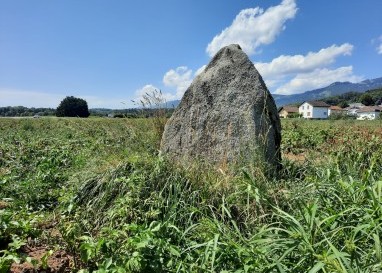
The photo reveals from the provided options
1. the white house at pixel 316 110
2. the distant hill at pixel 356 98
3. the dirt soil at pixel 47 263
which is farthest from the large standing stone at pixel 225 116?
the distant hill at pixel 356 98

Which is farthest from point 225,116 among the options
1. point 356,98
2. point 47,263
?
point 356,98

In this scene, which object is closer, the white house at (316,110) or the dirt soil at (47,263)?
the dirt soil at (47,263)

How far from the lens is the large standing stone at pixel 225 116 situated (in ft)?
14.6

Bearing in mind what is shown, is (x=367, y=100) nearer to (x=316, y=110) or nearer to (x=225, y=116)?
(x=316, y=110)

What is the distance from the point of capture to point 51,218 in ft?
10.8

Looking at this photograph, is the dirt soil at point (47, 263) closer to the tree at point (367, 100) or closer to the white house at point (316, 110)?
the white house at point (316, 110)

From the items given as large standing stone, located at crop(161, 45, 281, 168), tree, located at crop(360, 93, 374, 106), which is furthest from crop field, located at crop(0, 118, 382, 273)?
→ tree, located at crop(360, 93, 374, 106)

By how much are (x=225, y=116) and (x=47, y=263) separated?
2934 mm

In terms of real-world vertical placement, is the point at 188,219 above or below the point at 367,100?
below

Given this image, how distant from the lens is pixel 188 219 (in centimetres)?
288

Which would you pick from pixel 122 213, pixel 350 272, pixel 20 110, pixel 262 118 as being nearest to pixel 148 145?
pixel 262 118

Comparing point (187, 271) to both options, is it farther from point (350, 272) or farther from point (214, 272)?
point (350, 272)

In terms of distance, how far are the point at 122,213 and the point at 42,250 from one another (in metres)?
0.66

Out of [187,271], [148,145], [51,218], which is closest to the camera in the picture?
[187,271]
